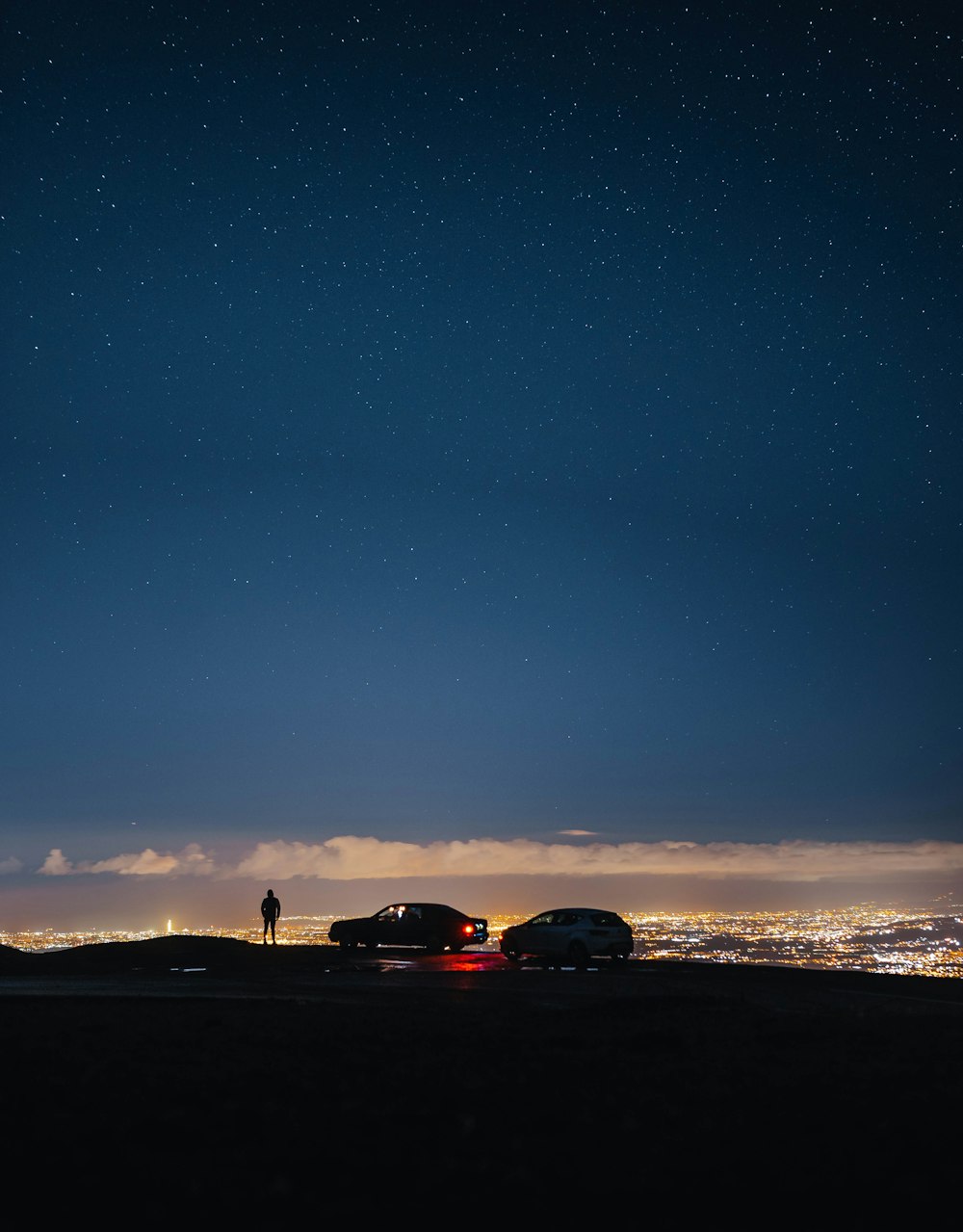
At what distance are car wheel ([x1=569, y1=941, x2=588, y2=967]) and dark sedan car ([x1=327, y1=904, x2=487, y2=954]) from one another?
5469 mm

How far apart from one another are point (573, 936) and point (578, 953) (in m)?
0.46

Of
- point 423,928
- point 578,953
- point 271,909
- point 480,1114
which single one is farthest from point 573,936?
point 480,1114

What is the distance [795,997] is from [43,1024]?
37.9 ft

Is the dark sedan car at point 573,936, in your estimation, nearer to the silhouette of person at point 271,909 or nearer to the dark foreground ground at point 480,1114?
the silhouette of person at point 271,909

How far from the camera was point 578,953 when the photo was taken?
30.4 meters

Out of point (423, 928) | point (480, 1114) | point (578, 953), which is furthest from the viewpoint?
point (423, 928)

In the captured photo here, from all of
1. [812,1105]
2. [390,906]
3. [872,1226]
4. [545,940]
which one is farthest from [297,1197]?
[390,906]

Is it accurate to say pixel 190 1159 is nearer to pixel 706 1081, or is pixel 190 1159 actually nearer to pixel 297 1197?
pixel 297 1197

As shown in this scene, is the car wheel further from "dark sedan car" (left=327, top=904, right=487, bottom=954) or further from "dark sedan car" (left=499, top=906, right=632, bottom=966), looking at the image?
"dark sedan car" (left=327, top=904, right=487, bottom=954)

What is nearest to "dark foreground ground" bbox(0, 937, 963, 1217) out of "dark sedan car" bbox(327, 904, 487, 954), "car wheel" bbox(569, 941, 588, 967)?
"car wheel" bbox(569, 941, 588, 967)

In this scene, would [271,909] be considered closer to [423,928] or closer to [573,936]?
[423,928]

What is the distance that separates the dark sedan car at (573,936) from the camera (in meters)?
30.5

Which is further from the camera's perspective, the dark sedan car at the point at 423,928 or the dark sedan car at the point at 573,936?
the dark sedan car at the point at 423,928

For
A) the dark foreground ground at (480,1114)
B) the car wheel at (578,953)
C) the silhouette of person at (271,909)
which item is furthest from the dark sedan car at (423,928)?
the dark foreground ground at (480,1114)
